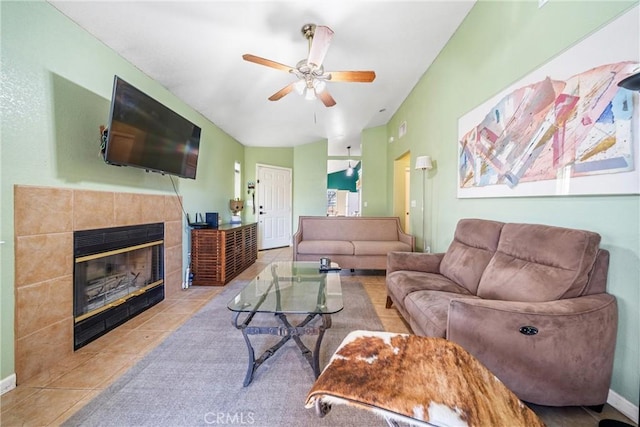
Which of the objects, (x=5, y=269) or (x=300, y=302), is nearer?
(x=5, y=269)

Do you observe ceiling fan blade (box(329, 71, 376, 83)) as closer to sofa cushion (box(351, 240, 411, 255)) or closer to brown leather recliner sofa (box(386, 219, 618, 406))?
brown leather recliner sofa (box(386, 219, 618, 406))

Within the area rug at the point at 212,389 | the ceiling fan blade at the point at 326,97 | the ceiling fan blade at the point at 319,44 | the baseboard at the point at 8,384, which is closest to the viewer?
the area rug at the point at 212,389

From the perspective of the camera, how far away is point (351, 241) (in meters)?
4.16

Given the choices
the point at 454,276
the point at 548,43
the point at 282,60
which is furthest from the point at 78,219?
the point at 548,43

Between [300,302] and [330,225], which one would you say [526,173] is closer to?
[300,302]

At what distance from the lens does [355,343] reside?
3.62ft

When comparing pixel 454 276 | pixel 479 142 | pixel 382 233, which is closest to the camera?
pixel 454 276

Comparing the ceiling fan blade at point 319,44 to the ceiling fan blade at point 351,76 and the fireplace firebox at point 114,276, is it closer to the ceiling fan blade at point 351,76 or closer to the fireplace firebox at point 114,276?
the ceiling fan blade at point 351,76

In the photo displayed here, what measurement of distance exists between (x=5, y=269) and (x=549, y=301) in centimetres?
305

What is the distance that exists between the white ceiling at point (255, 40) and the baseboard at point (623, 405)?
300 cm

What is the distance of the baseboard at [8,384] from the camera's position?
141cm

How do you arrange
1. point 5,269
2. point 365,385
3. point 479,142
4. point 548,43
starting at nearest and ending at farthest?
point 365,385 < point 5,269 < point 548,43 < point 479,142

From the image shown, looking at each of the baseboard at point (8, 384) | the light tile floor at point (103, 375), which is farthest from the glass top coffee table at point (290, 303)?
the baseboard at point (8, 384)

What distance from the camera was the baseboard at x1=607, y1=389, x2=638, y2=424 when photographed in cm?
118
